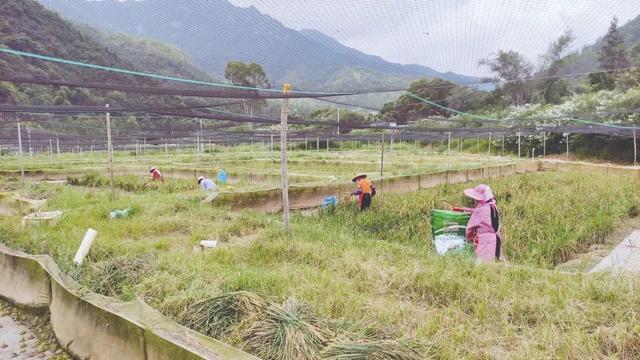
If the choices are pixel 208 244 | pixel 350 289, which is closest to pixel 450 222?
pixel 350 289

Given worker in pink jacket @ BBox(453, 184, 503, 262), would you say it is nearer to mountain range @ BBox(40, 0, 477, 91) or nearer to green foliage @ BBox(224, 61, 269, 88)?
mountain range @ BBox(40, 0, 477, 91)

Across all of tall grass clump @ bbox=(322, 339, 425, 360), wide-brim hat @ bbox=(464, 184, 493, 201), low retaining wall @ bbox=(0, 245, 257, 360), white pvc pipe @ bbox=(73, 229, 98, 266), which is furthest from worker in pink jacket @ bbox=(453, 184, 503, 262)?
white pvc pipe @ bbox=(73, 229, 98, 266)

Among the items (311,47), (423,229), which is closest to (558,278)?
(423,229)

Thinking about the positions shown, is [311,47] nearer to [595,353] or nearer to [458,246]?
[458,246]

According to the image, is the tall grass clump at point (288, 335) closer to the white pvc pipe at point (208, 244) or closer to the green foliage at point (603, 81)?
the white pvc pipe at point (208, 244)

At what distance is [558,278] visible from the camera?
3.71m

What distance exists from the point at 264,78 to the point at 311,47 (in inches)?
151

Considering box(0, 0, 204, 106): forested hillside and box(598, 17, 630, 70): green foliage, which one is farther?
box(598, 17, 630, 70): green foliage

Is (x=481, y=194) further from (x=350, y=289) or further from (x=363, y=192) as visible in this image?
(x=363, y=192)

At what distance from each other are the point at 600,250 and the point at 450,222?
213 cm

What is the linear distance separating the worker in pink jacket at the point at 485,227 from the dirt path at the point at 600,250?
2.30 ft

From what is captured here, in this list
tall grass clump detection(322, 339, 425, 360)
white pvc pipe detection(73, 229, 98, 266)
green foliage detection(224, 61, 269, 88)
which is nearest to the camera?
tall grass clump detection(322, 339, 425, 360)

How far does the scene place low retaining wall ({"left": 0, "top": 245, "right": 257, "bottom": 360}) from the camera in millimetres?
2453

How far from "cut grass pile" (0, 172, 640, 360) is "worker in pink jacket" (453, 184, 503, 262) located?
0.59m
